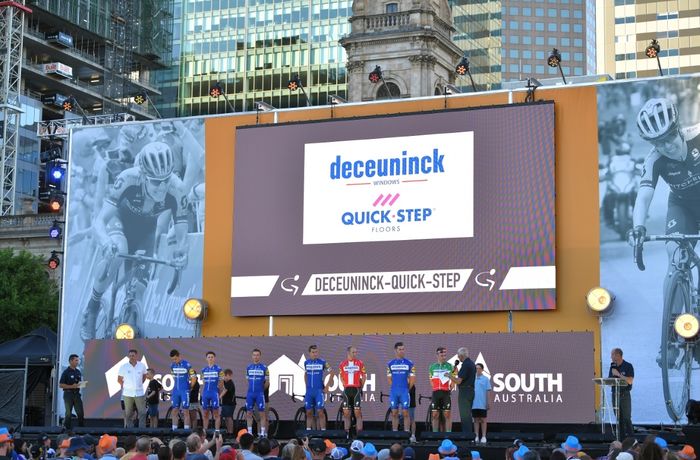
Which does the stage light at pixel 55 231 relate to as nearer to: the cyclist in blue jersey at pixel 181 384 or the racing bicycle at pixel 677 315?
the cyclist in blue jersey at pixel 181 384

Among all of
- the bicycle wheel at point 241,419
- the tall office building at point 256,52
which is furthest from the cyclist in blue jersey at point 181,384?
the tall office building at point 256,52

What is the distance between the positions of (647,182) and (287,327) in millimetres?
8855

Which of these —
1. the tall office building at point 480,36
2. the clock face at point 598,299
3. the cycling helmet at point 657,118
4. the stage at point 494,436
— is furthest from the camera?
the tall office building at point 480,36

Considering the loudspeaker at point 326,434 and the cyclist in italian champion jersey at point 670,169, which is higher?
the cyclist in italian champion jersey at point 670,169

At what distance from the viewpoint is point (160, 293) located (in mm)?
28156

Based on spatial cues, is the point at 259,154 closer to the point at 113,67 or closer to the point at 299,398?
the point at 299,398

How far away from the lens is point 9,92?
83188mm

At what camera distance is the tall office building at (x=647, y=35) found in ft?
433

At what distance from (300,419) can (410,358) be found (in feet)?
8.67

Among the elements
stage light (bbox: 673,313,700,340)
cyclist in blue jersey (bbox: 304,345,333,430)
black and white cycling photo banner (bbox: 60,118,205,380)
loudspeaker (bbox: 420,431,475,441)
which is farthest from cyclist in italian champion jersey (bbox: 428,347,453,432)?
black and white cycling photo banner (bbox: 60,118,205,380)

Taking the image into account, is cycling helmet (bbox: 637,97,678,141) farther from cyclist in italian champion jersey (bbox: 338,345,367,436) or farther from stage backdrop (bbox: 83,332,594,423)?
cyclist in italian champion jersey (bbox: 338,345,367,436)

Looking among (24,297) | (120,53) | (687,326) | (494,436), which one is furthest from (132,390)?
(120,53)

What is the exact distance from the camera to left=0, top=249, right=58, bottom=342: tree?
43250 millimetres

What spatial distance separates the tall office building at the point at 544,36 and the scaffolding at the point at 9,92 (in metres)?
78.4
